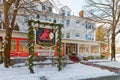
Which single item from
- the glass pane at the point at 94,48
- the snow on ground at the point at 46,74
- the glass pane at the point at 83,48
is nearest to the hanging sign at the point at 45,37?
the snow on ground at the point at 46,74

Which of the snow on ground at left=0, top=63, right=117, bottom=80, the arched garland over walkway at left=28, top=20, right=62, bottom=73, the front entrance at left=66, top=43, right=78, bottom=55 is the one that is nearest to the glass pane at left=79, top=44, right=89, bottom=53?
the front entrance at left=66, top=43, right=78, bottom=55

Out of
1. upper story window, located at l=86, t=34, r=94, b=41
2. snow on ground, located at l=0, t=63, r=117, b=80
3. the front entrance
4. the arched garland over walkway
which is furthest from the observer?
upper story window, located at l=86, t=34, r=94, b=41

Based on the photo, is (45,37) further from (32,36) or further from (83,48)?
(83,48)

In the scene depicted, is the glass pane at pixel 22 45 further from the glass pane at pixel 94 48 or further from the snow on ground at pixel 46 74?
the glass pane at pixel 94 48

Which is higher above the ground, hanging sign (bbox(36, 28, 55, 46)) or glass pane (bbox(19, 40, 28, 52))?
hanging sign (bbox(36, 28, 55, 46))

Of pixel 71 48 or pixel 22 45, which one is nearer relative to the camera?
pixel 22 45

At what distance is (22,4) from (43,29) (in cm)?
403

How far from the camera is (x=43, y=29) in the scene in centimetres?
1397

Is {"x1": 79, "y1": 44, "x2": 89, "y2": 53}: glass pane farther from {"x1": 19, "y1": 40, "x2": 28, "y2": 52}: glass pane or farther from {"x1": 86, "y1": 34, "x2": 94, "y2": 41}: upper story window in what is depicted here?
{"x1": 19, "y1": 40, "x2": 28, "y2": 52}: glass pane

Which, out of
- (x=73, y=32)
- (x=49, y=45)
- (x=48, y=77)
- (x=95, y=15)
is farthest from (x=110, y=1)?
(x=48, y=77)

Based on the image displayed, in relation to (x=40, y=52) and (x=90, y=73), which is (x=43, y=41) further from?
(x=90, y=73)

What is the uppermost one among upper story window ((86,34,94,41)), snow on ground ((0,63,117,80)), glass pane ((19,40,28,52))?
upper story window ((86,34,94,41))

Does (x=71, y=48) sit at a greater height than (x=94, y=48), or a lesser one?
greater

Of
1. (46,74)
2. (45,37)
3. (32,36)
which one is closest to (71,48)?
(45,37)
